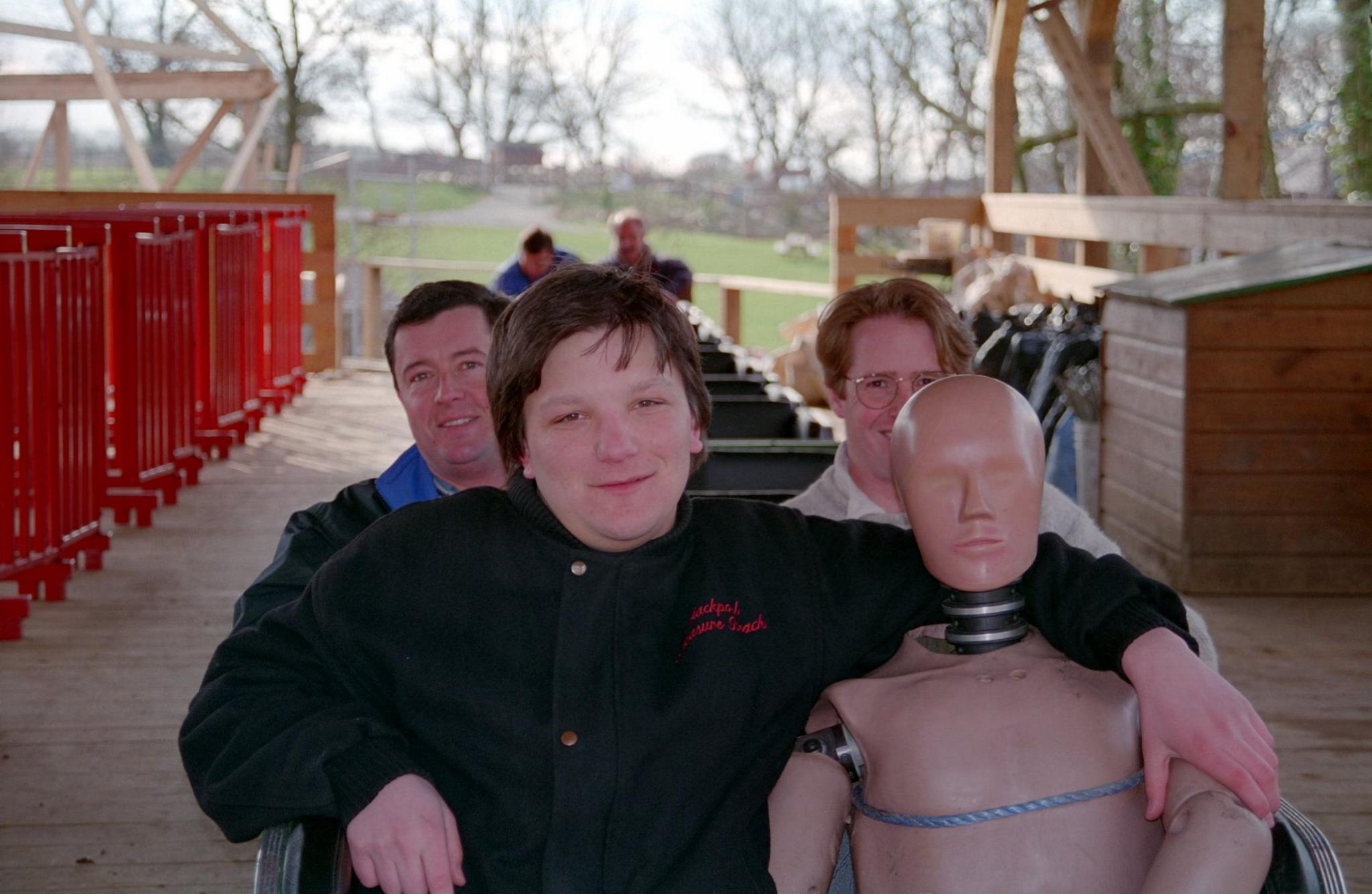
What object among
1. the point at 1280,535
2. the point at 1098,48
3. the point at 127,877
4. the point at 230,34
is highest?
the point at 230,34

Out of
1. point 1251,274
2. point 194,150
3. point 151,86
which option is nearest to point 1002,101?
point 1251,274

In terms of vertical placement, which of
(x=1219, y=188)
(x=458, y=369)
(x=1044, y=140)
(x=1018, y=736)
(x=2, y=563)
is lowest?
(x=2, y=563)


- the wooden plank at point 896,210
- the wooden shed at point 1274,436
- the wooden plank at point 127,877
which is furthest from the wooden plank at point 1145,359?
the wooden plank at point 896,210

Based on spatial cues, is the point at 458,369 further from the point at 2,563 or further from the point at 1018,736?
the point at 2,563

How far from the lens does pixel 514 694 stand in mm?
1615

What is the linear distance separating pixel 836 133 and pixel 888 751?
1997 centimetres

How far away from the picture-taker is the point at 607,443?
1.63 m

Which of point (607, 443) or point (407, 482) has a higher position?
point (607, 443)

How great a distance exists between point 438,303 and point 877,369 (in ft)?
2.26

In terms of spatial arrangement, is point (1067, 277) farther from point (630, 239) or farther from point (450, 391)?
point (450, 391)

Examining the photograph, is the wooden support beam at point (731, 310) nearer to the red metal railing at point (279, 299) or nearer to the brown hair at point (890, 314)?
the red metal railing at point (279, 299)

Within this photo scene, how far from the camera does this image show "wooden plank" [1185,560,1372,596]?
4805 millimetres

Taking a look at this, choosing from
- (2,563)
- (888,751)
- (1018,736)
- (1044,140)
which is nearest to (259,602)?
(888,751)

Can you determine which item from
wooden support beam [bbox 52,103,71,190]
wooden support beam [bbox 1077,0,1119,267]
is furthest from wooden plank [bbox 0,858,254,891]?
wooden support beam [bbox 52,103,71,190]
